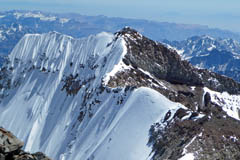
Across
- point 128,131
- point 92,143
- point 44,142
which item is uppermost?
point 128,131

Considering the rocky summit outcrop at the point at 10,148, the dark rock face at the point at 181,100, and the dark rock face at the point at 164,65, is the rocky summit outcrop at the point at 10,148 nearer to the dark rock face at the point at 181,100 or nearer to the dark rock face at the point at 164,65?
the dark rock face at the point at 181,100

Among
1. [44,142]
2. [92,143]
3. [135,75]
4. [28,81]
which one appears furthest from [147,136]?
[28,81]

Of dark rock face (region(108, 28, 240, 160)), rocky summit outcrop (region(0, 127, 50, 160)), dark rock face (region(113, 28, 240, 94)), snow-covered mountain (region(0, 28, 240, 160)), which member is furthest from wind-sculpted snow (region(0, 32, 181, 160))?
rocky summit outcrop (region(0, 127, 50, 160))

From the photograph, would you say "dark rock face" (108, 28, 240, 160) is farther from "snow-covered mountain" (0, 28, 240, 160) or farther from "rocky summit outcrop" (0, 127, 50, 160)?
"rocky summit outcrop" (0, 127, 50, 160)

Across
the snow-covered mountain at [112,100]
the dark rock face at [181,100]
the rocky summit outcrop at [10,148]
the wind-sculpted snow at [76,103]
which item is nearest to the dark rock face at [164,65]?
the dark rock face at [181,100]

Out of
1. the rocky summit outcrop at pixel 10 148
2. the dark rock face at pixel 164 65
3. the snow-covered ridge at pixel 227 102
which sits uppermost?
the rocky summit outcrop at pixel 10 148

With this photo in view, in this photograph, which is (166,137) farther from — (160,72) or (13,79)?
(13,79)
